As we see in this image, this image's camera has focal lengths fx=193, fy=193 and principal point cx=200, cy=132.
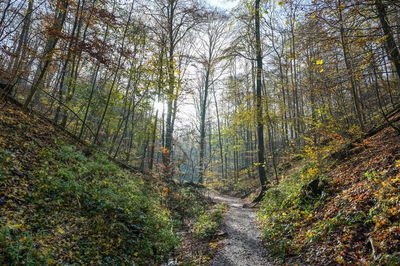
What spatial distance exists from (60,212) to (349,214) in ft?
19.1

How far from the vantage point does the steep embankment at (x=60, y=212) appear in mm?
3088

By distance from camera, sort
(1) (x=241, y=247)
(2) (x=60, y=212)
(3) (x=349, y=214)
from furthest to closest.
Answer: (1) (x=241, y=247) → (2) (x=60, y=212) → (3) (x=349, y=214)

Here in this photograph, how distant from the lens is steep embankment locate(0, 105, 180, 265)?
309 cm

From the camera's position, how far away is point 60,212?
3.98 metres

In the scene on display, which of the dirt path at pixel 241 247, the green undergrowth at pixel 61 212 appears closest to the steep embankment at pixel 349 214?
the dirt path at pixel 241 247

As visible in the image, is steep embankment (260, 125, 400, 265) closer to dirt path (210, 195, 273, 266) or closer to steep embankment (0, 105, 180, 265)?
dirt path (210, 195, 273, 266)

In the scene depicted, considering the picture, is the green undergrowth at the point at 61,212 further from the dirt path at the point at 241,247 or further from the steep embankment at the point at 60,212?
the dirt path at the point at 241,247

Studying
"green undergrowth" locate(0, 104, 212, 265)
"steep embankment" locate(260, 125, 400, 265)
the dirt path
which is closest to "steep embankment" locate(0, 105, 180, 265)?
"green undergrowth" locate(0, 104, 212, 265)

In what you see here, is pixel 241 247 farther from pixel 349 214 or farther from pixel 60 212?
pixel 60 212

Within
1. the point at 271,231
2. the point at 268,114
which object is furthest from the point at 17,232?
the point at 268,114

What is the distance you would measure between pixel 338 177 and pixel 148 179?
817cm

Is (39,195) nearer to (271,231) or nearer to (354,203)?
(271,231)

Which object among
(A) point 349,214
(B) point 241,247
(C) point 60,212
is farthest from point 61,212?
(A) point 349,214

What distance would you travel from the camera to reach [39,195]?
4016 mm
